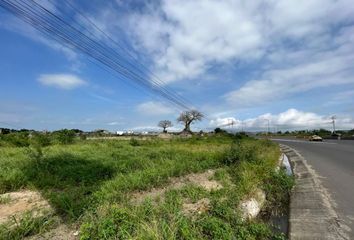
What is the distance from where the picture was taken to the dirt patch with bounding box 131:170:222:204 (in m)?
8.16

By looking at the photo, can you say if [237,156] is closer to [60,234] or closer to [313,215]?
[313,215]

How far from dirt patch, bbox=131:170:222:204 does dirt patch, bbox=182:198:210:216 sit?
89 centimetres

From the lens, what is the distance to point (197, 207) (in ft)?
24.4

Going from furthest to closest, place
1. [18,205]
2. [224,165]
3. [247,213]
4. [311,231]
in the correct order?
[224,165] < [247,213] < [18,205] < [311,231]

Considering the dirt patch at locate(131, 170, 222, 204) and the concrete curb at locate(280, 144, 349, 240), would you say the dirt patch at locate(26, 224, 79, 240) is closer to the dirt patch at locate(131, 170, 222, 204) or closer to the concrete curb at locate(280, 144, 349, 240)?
the dirt patch at locate(131, 170, 222, 204)

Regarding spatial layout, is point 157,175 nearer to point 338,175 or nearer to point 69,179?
point 69,179

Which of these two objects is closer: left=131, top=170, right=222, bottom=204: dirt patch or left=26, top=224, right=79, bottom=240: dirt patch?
left=26, top=224, right=79, bottom=240: dirt patch

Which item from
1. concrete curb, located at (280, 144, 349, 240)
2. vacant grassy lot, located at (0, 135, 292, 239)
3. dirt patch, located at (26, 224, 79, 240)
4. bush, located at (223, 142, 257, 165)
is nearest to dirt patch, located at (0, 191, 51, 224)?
vacant grassy lot, located at (0, 135, 292, 239)

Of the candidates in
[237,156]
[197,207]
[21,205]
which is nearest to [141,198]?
[197,207]

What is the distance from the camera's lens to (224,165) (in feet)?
46.9

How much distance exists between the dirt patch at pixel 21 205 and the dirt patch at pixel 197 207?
3.12 metres

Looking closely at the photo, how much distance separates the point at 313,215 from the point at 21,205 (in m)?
7.24

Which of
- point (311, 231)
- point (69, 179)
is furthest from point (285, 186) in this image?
point (69, 179)

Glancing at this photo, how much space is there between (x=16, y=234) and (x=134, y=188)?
12.8ft
